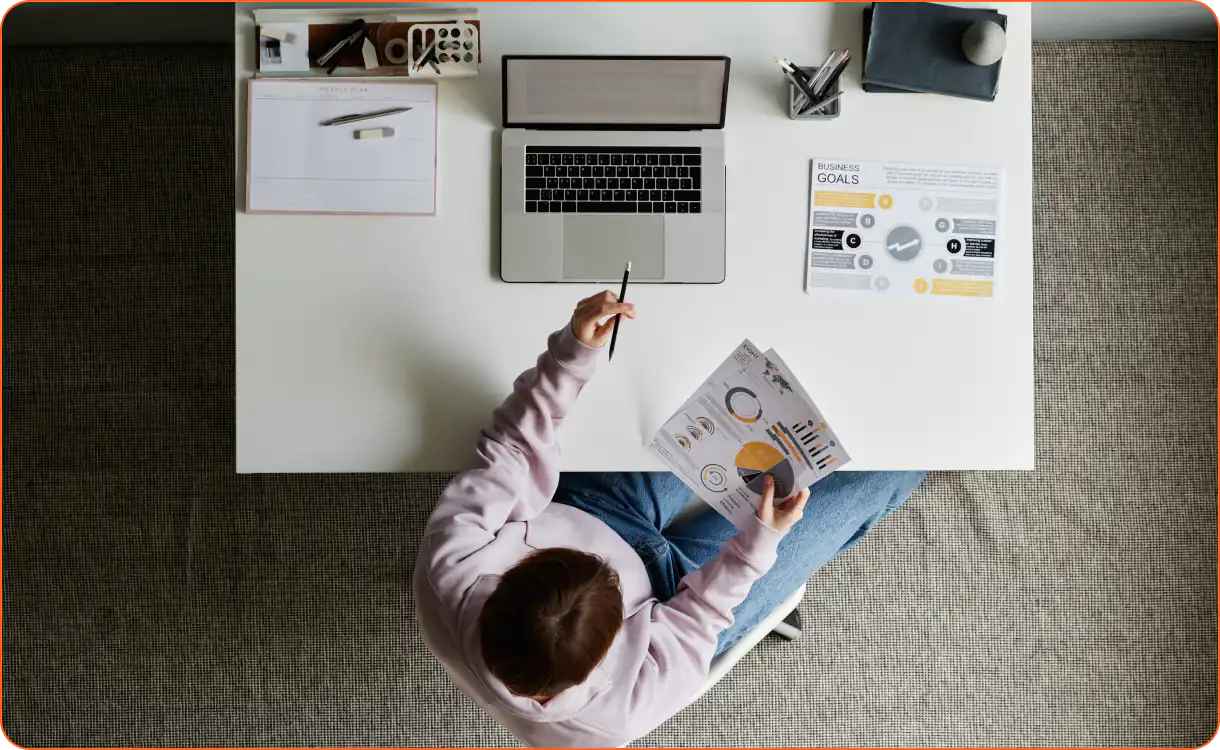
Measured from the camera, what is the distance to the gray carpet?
1672mm

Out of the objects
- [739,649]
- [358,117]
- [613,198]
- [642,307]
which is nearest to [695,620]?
[739,649]

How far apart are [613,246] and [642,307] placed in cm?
9

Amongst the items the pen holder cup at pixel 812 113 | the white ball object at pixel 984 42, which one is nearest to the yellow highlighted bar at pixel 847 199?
the pen holder cup at pixel 812 113

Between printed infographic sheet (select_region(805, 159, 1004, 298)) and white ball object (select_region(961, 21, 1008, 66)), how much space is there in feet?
0.48

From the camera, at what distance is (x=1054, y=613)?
1674mm

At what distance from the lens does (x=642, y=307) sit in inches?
45.0

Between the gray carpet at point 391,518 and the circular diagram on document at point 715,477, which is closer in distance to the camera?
the circular diagram on document at point 715,477

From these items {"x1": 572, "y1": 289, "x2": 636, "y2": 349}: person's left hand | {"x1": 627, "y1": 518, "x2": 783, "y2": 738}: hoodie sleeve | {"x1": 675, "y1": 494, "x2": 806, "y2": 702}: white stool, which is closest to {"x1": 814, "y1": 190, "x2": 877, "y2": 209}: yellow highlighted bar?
{"x1": 572, "y1": 289, "x2": 636, "y2": 349}: person's left hand

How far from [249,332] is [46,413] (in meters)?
0.87

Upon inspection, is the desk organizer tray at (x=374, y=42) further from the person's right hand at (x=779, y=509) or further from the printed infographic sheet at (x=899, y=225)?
the person's right hand at (x=779, y=509)

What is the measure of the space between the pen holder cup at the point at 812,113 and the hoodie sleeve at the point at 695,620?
1.84 ft

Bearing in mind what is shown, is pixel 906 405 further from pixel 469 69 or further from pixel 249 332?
pixel 249 332

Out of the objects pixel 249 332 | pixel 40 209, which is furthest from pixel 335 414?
pixel 40 209

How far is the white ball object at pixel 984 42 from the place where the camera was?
1.08 meters
